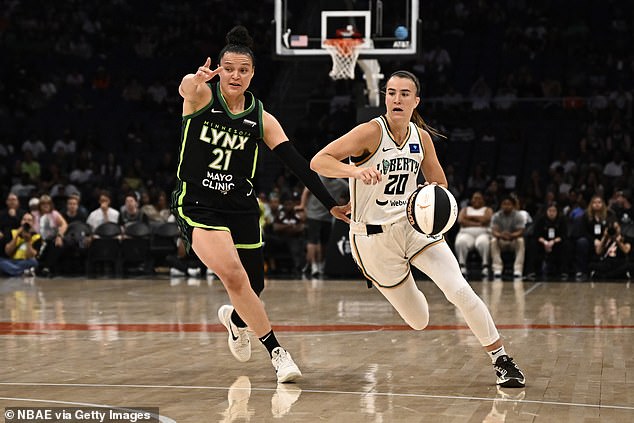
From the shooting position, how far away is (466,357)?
25.6ft

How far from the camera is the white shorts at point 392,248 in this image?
6738mm

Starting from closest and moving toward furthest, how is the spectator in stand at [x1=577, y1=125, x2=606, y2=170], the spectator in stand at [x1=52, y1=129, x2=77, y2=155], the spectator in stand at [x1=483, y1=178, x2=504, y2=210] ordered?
the spectator in stand at [x1=483, y1=178, x2=504, y2=210] → the spectator in stand at [x1=577, y1=125, x2=606, y2=170] → the spectator in stand at [x1=52, y1=129, x2=77, y2=155]

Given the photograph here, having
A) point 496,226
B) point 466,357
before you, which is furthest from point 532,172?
point 466,357

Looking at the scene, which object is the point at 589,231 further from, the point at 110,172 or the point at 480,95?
the point at 110,172

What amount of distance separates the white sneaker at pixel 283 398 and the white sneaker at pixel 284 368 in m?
0.05

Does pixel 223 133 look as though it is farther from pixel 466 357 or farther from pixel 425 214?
pixel 466 357

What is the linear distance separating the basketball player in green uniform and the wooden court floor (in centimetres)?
59

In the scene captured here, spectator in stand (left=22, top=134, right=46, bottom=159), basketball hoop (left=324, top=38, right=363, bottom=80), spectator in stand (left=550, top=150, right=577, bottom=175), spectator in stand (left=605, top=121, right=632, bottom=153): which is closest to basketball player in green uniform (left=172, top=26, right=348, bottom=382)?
basketball hoop (left=324, top=38, right=363, bottom=80)

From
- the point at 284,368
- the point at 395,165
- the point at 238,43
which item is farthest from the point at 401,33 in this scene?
the point at 284,368

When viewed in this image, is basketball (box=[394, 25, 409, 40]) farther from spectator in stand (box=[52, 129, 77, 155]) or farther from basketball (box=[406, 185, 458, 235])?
spectator in stand (box=[52, 129, 77, 155])

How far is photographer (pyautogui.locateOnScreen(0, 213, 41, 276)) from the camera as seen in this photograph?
58.1ft

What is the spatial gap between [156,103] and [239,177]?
19.3 m

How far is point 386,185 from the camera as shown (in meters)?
6.78

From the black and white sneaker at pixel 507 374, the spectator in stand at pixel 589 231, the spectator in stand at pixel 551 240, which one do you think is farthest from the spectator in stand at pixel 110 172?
the black and white sneaker at pixel 507 374
